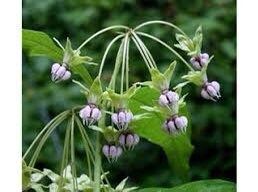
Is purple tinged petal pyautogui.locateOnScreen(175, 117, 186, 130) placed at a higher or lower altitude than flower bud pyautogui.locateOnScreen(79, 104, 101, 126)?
lower

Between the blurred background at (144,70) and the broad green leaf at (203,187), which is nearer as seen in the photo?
the broad green leaf at (203,187)

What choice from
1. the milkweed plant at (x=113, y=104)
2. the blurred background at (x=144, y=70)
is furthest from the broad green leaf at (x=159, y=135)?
the blurred background at (x=144, y=70)

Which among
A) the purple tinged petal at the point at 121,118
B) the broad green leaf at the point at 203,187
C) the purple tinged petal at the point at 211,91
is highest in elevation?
the purple tinged petal at the point at 211,91

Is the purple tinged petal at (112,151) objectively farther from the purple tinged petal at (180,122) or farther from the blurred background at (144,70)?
the blurred background at (144,70)

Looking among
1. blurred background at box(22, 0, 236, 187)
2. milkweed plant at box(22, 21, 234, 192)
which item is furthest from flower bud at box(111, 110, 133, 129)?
blurred background at box(22, 0, 236, 187)

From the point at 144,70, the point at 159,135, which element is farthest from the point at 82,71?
the point at 144,70

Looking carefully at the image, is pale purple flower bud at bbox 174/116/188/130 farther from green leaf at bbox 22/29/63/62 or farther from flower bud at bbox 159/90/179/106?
green leaf at bbox 22/29/63/62

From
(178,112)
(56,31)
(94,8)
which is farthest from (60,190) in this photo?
(94,8)
